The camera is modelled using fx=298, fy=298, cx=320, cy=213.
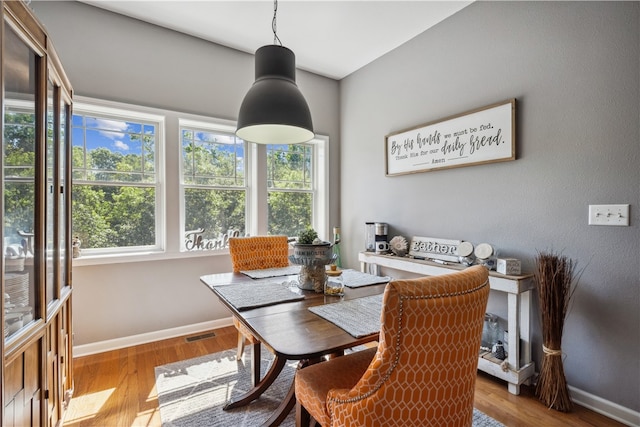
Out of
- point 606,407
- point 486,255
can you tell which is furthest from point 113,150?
point 606,407

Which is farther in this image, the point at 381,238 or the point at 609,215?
the point at 381,238

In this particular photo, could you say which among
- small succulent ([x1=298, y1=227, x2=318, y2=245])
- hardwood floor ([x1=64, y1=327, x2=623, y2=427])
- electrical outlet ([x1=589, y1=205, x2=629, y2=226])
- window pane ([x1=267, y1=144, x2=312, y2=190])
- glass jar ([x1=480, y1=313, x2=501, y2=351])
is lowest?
hardwood floor ([x1=64, y1=327, x2=623, y2=427])

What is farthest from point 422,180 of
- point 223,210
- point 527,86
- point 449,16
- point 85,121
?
point 85,121

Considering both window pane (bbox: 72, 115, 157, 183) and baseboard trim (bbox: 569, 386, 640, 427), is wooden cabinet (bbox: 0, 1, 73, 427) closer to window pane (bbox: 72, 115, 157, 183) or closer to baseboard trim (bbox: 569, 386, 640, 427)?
window pane (bbox: 72, 115, 157, 183)

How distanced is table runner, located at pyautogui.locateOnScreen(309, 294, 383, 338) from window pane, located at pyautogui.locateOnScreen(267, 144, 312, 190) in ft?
7.35

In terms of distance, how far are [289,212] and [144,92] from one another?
1885 mm

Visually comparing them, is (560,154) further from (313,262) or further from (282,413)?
(282,413)

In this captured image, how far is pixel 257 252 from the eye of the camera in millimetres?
2412

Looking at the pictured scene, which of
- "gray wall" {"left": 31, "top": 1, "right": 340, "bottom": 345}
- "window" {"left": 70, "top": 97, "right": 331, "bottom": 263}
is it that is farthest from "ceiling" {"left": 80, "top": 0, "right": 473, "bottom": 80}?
"window" {"left": 70, "top": 97, "right": 331, "bottom": 263}

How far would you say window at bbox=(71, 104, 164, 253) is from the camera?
254 centimetres

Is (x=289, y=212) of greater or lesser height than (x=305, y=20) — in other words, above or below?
below

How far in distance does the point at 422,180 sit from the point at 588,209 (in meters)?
1.25

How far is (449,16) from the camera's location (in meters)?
2.58

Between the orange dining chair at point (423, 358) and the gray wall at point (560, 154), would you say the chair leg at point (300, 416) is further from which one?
the gray wall at point (560, 154)
